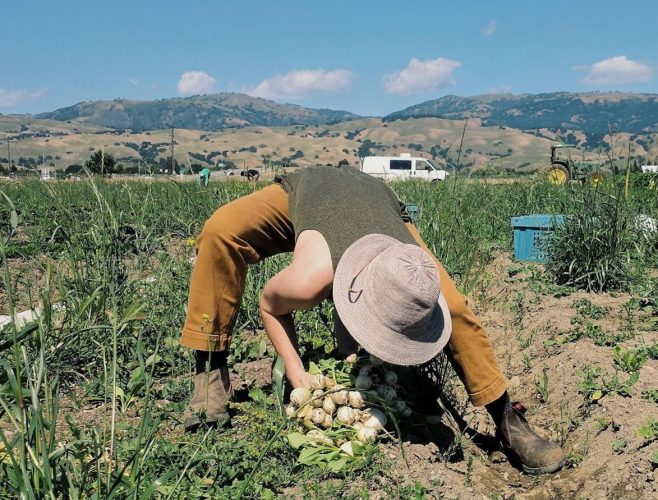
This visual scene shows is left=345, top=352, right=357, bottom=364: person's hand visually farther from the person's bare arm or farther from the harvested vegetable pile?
the person's bare arm

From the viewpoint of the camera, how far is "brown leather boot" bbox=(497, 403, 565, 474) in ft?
8.13

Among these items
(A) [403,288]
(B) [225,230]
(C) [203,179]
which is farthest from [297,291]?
(C) [203,179]

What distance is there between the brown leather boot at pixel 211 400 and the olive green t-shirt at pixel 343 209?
29.6 inches

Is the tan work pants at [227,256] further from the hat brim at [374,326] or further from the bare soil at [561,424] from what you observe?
the bare soil at [561,424]

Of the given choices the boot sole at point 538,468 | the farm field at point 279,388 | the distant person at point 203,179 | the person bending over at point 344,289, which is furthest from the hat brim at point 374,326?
the distant person at point 203,179

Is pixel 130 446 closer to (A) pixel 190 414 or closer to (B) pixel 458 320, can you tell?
(A) pixel 190 414

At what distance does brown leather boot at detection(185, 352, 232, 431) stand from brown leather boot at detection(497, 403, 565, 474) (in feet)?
3.68

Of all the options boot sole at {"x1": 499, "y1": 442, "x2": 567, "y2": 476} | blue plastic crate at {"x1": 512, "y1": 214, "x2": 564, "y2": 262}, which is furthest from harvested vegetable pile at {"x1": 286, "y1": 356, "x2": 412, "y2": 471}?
blue plastic crate at {"x1": 512, "y1": 214, "x2": 564, "y2": 262}

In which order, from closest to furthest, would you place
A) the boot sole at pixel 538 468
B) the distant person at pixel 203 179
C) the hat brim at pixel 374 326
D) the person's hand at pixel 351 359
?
the hat brim at pixel 374 326, the boot sole at pixel 538 468, the person's hand at pixel 351 359, the distant person at pixel 203 179

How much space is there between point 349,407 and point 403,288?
61cm

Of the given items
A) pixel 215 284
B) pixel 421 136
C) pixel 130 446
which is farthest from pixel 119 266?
pixel 421 136

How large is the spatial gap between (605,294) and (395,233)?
2562mm

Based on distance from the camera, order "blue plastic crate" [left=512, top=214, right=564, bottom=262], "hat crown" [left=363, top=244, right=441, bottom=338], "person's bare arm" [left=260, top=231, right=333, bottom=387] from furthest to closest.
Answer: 1. "blue plastic crate" [left=512, top=214, right=564, bottom=262]
2. "person's bare arm" [left=260, top=231, right=333, bottom=387]
3. "hat crown" [left=363, top=244, right=441, bottom=338]

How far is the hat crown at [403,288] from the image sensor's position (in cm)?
207
